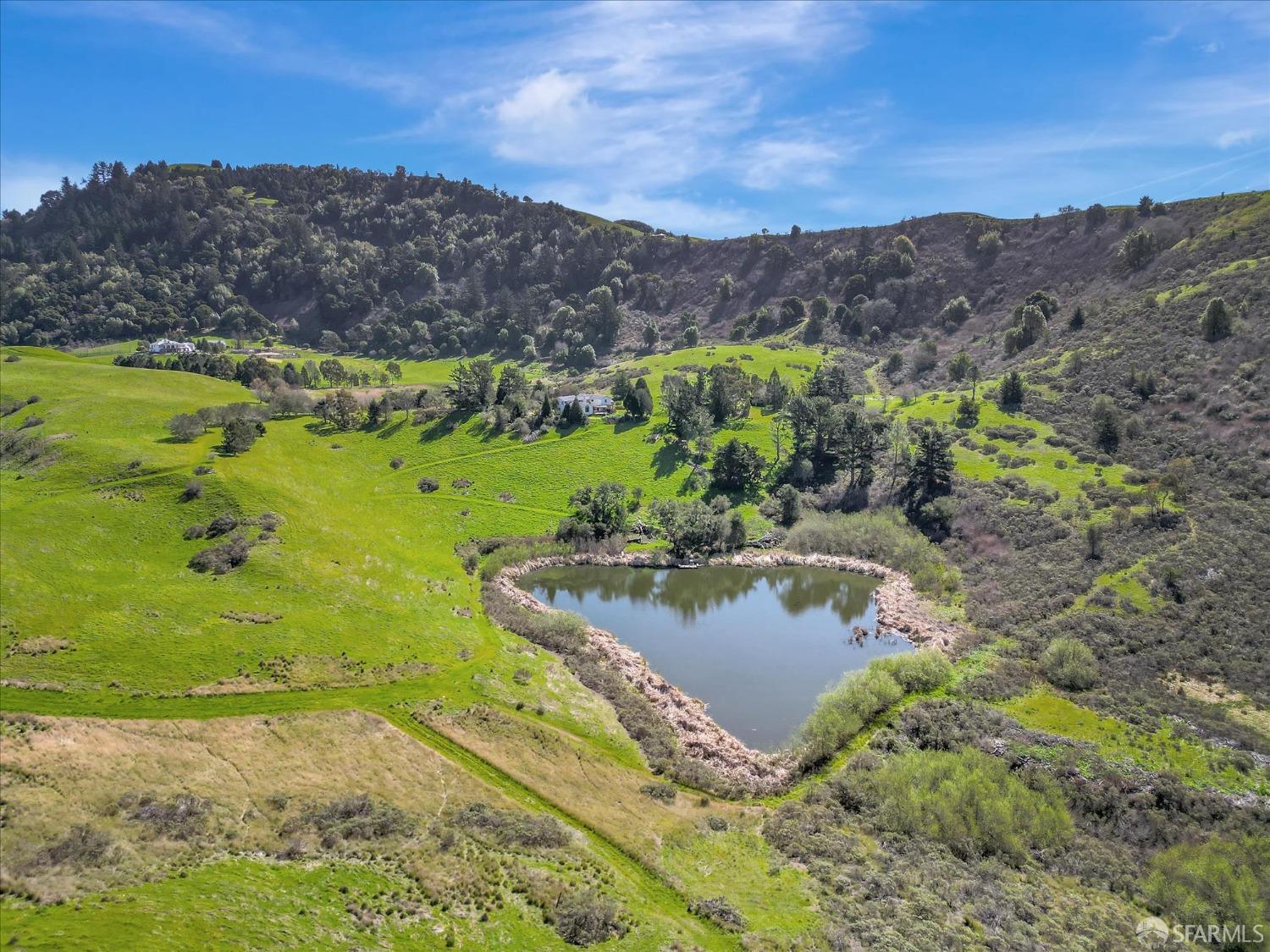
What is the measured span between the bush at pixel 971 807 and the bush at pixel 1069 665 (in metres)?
13.3

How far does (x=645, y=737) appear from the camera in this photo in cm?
4375

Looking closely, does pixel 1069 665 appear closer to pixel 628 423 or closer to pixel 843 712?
pixel 843 712

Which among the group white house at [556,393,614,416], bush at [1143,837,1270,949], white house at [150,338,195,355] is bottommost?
bush at [1143,837,1270,949]

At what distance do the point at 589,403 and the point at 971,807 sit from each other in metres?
88.9

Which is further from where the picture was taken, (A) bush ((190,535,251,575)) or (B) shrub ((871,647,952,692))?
(A) bush ((190,535,251,575))

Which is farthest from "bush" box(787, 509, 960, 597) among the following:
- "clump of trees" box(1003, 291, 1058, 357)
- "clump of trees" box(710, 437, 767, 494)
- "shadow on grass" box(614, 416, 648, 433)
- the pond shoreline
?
"clump of trees" box(1003, 291, 1058, 357)

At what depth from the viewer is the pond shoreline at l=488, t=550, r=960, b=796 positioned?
40.7 m

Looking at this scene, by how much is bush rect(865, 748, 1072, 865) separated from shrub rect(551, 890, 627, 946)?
610 inches

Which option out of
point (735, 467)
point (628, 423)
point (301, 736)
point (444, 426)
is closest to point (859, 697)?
point (301, 736)

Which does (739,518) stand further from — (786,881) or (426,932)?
(426,932)

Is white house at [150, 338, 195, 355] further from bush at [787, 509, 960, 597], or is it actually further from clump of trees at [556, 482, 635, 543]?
bush at [787, 509, 960, 597]

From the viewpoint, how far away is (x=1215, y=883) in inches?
1119

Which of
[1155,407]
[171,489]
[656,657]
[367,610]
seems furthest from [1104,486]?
[171,489]

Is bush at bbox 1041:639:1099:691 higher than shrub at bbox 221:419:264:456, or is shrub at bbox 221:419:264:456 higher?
shrub at bbox 221:419:264:456
